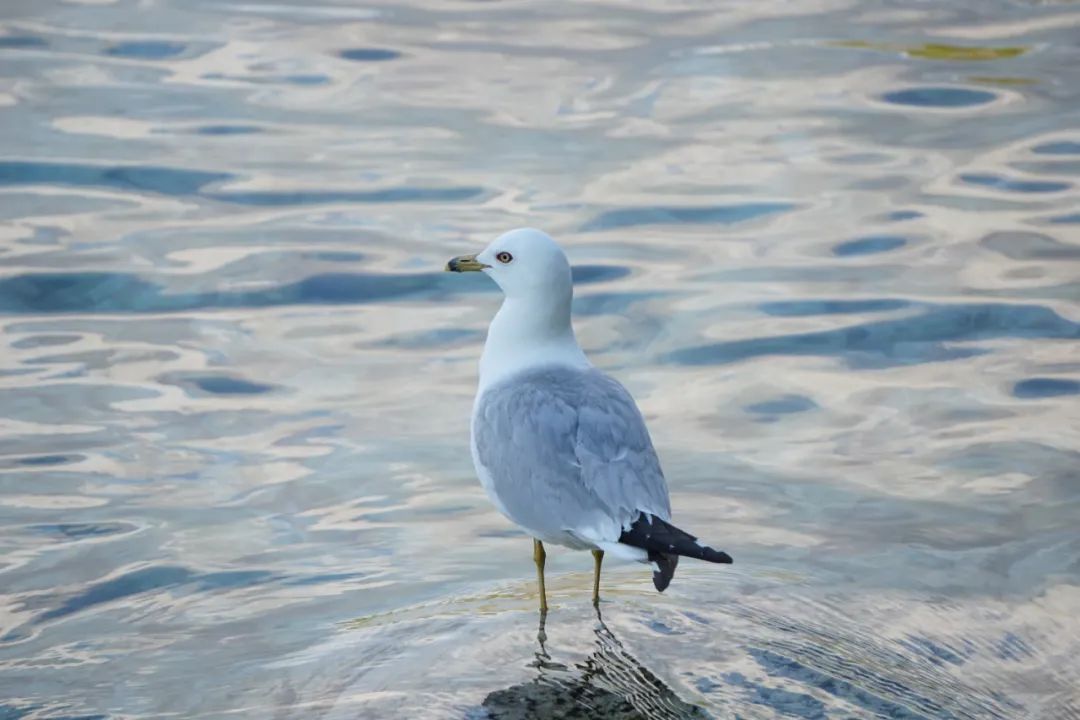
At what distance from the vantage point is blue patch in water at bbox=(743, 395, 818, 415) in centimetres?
759

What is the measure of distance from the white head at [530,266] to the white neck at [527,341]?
0.11 ft

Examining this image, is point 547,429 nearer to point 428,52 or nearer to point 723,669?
point 723,669

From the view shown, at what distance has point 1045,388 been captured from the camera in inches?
305

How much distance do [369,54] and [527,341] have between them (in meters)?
8.15

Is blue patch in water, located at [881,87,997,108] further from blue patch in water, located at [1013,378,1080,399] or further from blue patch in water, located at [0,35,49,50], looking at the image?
blue patch in water, located at [0,35,49,50]

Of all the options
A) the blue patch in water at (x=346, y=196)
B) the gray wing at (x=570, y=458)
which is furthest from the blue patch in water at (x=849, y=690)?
the blue patch in water at (x=346, y=196)

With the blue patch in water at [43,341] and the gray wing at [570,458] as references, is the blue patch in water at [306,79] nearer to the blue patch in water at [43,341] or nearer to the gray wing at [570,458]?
the blue patch in water at [43,341]

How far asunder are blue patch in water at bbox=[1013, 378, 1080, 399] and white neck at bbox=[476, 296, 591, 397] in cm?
289

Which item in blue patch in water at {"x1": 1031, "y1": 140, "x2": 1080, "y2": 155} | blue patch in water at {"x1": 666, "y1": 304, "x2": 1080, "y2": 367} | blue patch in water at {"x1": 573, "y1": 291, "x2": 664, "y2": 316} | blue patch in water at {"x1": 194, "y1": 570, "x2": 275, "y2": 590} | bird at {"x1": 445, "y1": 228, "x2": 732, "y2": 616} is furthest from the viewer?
blue patch in water at {"x1": 1031, "y1": 140, "x2": 1080, "y2": 155}

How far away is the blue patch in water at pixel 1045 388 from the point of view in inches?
302

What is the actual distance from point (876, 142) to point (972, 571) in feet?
20.0

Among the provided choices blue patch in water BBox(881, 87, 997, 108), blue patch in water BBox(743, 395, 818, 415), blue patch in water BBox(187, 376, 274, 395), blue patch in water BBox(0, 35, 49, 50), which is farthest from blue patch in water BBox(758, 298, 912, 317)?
blue patch in water BBox(0, 35, 49, 50)

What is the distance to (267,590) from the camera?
19.2 ft

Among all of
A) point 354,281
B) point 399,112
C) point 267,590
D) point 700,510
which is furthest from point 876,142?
point 267,590
